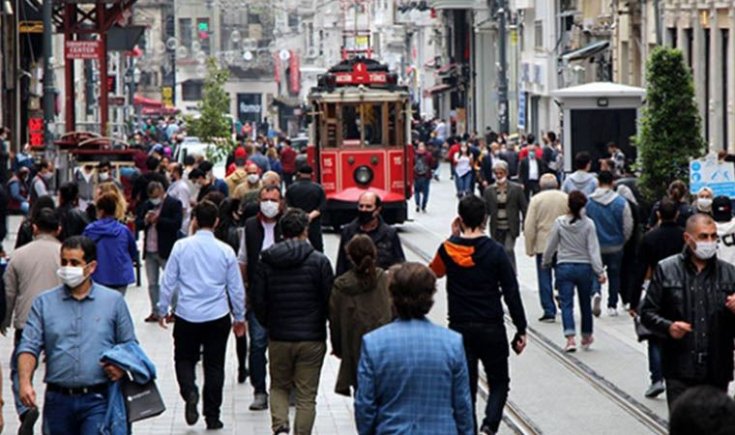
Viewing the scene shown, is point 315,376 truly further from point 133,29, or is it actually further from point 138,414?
point 133,29

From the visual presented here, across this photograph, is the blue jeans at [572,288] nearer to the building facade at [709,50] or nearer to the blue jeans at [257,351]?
the blue jeans at [257,351]

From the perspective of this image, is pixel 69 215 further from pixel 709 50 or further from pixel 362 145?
pixel 709 50

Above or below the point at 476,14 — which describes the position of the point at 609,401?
below

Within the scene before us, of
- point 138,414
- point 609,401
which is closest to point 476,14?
point 609,401

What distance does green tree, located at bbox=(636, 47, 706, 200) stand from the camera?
28328 millimetres

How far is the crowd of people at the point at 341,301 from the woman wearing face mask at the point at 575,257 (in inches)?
0.7

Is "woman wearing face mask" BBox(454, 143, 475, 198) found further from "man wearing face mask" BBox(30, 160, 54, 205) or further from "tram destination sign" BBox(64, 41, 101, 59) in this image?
"man wearing face mask" BBox(30, 160, 54, 205)

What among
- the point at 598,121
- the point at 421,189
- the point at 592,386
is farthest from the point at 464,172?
the point at 592,386

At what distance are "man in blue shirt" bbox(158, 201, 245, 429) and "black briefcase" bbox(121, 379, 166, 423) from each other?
369 centimetres

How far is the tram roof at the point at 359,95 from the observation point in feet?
124

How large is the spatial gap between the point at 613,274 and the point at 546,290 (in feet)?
2.38

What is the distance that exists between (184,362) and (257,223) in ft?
5.59

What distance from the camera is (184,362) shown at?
14.5 meters

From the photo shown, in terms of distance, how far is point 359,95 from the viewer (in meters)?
37.7
